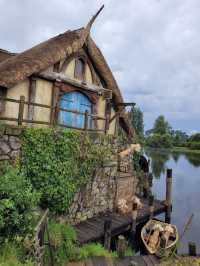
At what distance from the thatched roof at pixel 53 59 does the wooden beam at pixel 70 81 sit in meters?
0.32

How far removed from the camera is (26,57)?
1060 cm

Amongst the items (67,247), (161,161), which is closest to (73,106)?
(67,247)

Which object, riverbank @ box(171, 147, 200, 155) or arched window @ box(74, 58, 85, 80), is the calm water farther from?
riverbank @ box(171, 147, 200, 155)

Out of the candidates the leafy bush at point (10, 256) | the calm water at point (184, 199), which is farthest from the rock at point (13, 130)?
the calm water at point (184, 199)

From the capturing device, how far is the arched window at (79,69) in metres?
12.4

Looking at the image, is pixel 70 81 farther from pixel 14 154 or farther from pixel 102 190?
pixel 102 190

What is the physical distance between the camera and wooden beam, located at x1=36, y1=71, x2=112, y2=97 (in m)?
10.7

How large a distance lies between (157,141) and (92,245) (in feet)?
210

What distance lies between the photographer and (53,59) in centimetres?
1076

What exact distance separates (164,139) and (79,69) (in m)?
61.3

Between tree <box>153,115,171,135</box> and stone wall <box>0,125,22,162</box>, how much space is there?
69.9 m

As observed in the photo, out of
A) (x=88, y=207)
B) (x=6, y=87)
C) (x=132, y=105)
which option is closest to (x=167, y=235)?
(x=88, y=207)

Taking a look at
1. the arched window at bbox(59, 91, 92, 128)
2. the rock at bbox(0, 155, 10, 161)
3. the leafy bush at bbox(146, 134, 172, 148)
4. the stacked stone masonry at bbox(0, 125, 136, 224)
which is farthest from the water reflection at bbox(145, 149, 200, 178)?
the rock at bbox(0, 155, 10, 161)

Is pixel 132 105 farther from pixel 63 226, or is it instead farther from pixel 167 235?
pixel 63 226
